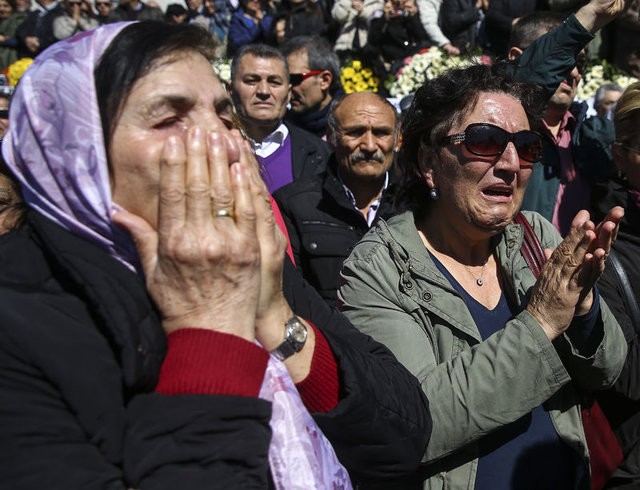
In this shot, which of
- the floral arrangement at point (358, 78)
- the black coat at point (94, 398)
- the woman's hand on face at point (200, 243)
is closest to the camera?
the black coat at point (94, 398)

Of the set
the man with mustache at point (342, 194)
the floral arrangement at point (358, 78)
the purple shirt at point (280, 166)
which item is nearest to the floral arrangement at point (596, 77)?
the floral arrangement at point (358, 78)

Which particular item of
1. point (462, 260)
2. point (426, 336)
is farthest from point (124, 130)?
point (462, 260)

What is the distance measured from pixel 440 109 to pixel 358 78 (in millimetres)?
6409

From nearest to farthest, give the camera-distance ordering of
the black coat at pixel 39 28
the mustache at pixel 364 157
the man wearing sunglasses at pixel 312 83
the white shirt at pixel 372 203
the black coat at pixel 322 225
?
the black coat at pixel 322 225, the white shirt at pixel 372 203, the mustache at pixel 364 157, the man wearing sunglasses at pixel 312 83, the black coat at pixel 39 28

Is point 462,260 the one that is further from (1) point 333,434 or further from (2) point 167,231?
(2) point 167,231

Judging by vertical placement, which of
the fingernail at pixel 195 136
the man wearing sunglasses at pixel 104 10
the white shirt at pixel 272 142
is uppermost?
the fingernail at pixel 195 136

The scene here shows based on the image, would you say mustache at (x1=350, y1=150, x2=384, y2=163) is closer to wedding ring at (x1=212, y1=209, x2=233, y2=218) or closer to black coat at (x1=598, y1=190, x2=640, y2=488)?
black coat at (x1=598, y1=190, x2=640, y2=488)

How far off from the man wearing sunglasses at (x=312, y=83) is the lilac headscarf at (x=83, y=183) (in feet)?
16.8

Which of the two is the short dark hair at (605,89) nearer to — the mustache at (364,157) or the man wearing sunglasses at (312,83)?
the man wearing sunglasses at (312,83)

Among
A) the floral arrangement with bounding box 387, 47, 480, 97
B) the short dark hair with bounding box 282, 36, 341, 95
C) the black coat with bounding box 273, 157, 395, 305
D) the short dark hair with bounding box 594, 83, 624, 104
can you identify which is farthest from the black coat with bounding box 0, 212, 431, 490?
the floral arrangement with bounding box 387, 47, 480, 97

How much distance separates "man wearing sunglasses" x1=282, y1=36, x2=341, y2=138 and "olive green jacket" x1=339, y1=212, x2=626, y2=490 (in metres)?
4.09

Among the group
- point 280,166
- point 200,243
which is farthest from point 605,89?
point 200,243

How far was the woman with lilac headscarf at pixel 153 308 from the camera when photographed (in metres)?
1.36

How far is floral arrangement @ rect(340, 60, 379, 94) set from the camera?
29.5 ft
